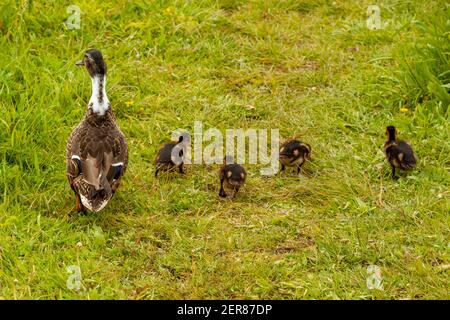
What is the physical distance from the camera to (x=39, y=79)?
819 centimetres

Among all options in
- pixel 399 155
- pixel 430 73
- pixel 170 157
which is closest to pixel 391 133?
pixel 399 155

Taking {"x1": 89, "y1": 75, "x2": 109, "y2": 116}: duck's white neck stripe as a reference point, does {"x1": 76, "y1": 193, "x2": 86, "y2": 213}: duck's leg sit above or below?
below

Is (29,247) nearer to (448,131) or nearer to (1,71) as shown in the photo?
(1,71)

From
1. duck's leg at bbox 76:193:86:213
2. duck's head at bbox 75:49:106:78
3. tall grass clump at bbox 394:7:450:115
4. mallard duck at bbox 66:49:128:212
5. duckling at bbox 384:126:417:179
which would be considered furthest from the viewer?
tall grass clump at bbox 394:7:450:115

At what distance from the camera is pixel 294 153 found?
7297mm

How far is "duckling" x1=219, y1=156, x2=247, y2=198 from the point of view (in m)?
6.98

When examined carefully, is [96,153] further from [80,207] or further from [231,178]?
[231,178]

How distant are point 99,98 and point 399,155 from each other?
2.53 metres

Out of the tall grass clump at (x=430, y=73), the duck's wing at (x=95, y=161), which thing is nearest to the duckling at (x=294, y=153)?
the duck's wing at (x=95, y=161)

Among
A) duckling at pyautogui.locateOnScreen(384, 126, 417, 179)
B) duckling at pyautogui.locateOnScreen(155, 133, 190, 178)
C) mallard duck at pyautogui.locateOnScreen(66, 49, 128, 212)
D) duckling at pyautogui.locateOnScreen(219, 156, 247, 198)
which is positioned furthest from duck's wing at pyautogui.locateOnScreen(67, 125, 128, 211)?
duckling at pyautogui.locateOnScreen(384, 126, 417, 179)

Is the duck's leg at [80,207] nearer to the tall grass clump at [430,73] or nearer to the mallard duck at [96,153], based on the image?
the mallard duck at [96,153]

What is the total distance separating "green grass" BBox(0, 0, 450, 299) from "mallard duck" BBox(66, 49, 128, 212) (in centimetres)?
27

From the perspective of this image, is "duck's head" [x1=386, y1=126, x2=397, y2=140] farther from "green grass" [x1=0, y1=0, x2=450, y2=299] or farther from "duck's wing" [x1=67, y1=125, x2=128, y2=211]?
"duck's wing" [x1=67, y1=125, x2=128, y2=211]

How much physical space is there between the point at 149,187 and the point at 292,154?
1.24 meters
